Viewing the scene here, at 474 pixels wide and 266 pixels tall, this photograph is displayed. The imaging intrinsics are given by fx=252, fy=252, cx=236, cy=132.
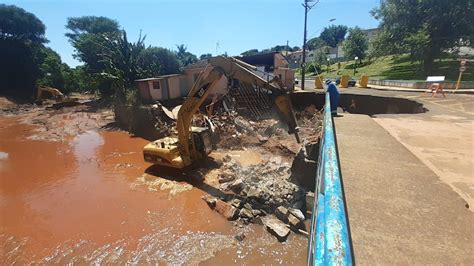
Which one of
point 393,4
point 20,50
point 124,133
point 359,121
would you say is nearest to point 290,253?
point 359,121

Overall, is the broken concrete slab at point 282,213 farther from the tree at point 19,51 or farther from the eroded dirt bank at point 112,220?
the tree at point 19,51

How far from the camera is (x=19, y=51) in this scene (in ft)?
105

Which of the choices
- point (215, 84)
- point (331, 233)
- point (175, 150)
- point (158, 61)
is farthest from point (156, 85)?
point (331, 233)

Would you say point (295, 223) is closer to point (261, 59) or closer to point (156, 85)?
point (156, 85)

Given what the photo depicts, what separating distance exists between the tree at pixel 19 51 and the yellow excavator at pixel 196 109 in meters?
33.9

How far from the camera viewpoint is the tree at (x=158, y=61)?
24931 mm

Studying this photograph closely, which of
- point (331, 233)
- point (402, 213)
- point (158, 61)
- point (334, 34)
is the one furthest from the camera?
point (334, 34)

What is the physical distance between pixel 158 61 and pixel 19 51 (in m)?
19.9

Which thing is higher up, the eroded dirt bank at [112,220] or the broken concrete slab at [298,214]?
the broken concrete slab at [298,214]

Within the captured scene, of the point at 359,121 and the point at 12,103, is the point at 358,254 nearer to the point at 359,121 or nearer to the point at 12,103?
the point at 359,121

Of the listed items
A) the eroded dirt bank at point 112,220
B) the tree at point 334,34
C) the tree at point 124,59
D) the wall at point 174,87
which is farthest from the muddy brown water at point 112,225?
the tree at point 334,34

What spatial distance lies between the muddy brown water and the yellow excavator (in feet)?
4.16

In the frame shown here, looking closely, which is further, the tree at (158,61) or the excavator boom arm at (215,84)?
the tree at (158,61)

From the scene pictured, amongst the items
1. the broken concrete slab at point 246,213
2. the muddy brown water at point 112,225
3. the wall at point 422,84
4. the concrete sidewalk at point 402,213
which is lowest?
the muddy brown water at point 112,225
